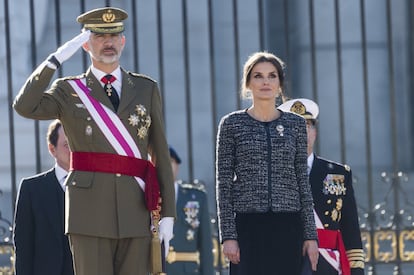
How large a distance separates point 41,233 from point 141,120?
113 cm

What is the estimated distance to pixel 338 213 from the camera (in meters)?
6.26

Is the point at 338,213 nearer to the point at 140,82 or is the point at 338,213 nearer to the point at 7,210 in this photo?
the point at 140,82

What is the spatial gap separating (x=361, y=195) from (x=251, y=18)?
1.64 m

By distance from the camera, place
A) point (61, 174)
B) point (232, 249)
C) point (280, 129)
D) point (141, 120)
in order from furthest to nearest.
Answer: point (61, 174) < point (280, 129) < point (232, 249) < point (141, 120)

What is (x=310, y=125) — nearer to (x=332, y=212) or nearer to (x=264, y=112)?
(x=332, y=212)

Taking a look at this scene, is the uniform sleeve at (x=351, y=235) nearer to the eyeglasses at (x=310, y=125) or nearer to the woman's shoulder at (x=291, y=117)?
the eyeglasses at (x=310, y=125)

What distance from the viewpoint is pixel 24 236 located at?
608cm

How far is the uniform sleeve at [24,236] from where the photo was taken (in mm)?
6055

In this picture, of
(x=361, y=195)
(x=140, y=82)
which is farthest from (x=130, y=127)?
(x=361, y=195)

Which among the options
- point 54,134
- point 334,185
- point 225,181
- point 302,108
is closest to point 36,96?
point 225,181

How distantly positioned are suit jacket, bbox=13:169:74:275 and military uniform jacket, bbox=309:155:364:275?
1174 millimetres

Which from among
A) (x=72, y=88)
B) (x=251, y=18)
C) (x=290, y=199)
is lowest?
(x=290, y=199)

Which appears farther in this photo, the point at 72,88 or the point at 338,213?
the point at 338,213

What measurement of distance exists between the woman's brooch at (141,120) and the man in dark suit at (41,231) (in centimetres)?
105
